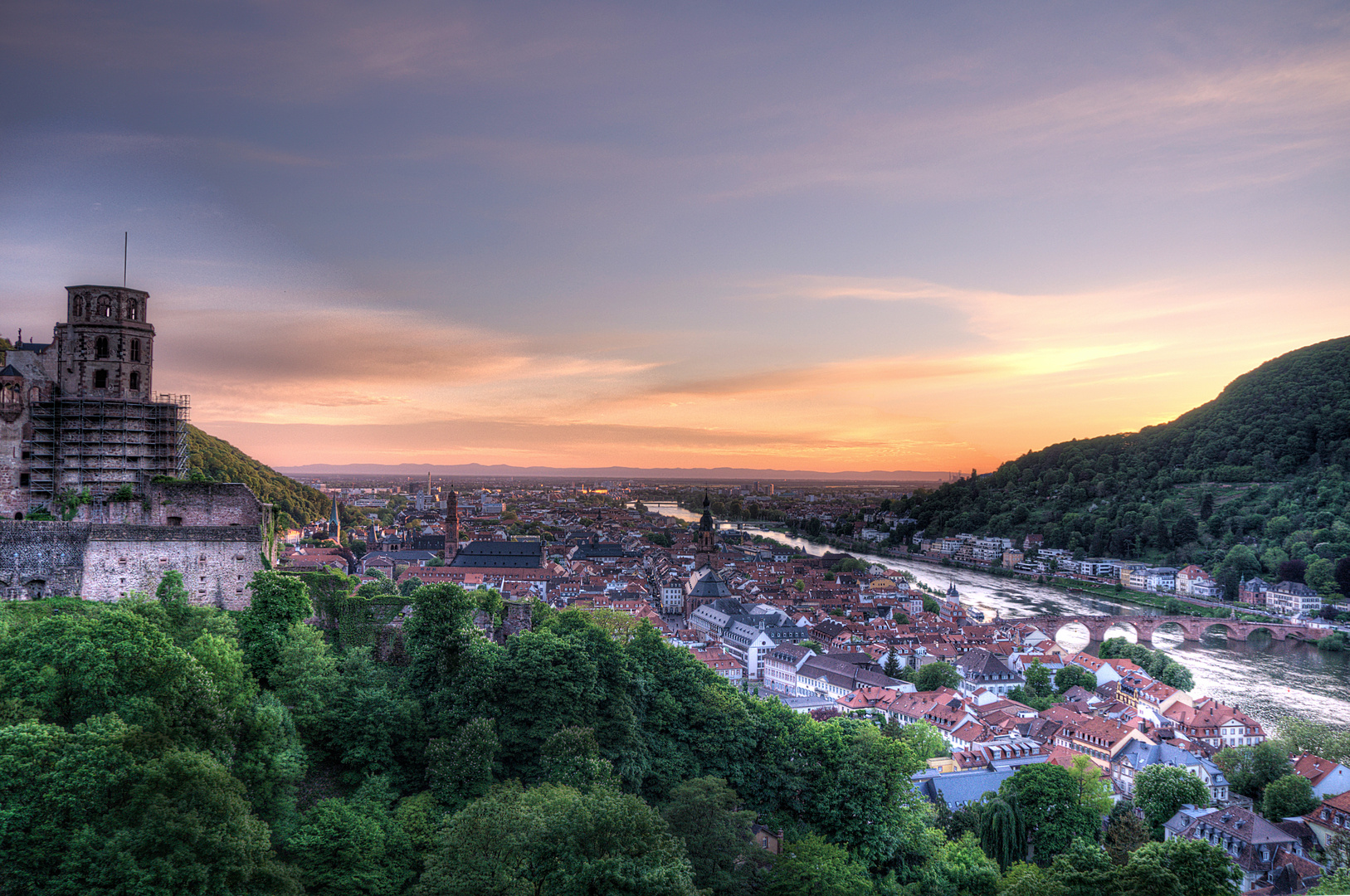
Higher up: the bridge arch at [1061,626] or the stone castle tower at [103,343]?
the stone castle tower at [103,343]

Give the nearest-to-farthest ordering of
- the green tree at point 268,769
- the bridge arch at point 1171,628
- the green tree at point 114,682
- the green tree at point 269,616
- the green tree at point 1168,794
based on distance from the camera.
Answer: the green tree at point 114,682 → the green tree at point 268,769 → the green tree at point 269,616 → the green tree at point 1168,794 → the bridge arch at point 1171,628

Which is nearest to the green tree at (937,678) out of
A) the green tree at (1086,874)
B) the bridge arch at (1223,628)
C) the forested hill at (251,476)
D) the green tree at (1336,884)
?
the green tree at (1336,884)

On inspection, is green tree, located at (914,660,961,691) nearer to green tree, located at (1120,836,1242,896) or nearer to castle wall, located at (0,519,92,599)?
green tree, located at (1120,836,1242,896)

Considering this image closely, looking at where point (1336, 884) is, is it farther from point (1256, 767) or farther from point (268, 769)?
point (268, 769)

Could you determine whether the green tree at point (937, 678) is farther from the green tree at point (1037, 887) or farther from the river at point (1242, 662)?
the green tree at point (1037, 887)

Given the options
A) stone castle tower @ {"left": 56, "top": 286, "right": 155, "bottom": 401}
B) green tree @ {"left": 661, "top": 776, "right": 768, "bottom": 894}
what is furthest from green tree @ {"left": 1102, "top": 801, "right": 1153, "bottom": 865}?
stone castle tower @ {"left": 56, "top": 286, "right": 155, "bottom": 401}

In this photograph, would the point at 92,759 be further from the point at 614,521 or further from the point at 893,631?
the point at 614,521

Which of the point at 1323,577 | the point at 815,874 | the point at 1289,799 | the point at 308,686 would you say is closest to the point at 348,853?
the point at 308,686
